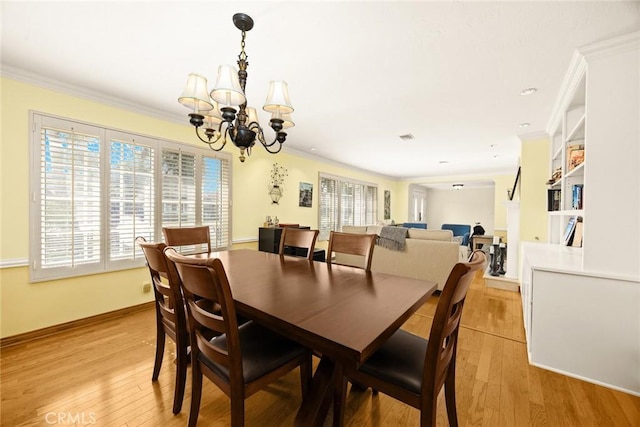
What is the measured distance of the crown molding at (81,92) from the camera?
7.45 ft

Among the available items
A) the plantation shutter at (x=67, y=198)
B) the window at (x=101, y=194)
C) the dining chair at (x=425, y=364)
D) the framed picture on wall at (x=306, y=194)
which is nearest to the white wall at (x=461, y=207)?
the framed picture on wall at (x=306, y=194)

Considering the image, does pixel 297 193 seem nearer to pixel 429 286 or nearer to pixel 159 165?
pixel 159 165

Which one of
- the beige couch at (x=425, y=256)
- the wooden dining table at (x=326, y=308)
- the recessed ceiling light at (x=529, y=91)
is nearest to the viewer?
the wooden dining table at (x=326, y=308)

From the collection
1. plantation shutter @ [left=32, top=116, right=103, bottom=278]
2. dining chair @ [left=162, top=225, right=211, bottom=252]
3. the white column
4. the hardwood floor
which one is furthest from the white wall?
plantation shutter @ [left=32, top=116, right=103, bottom=278]

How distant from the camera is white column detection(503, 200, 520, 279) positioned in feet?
13.3

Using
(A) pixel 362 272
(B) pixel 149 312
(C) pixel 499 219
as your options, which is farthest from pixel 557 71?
(C) pixel 499 219

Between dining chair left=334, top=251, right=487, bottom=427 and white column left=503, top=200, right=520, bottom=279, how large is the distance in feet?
11.6

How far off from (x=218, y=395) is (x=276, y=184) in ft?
11.3

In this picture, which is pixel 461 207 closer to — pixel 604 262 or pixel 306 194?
pixel 306 194

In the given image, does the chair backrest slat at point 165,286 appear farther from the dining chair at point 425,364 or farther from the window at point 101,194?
the window at point 101,194

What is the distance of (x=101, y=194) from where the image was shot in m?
2.73

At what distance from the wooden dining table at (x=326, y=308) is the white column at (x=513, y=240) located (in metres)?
3.40

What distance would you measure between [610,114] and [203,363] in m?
2.94

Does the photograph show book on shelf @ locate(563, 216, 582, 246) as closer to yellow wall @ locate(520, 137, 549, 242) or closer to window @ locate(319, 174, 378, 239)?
yellow wall @ locate(520, 137, 549, 242)
